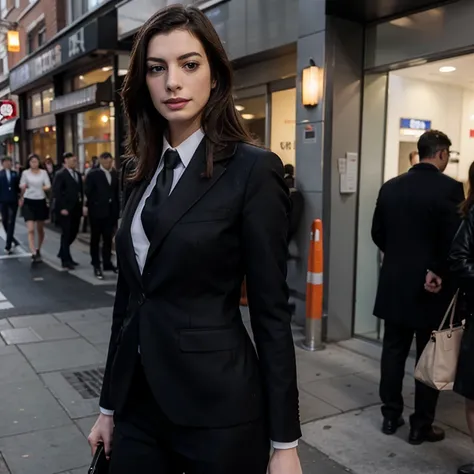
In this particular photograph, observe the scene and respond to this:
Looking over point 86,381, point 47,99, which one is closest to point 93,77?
point 47,99

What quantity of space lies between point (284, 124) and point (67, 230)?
15.0ft

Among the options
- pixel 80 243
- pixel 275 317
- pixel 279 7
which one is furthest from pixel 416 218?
pixel 80 243

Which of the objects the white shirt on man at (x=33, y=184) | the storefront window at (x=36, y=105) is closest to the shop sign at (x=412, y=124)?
the white shirt on man at (x=33, y=184)

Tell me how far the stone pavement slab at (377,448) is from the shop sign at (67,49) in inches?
378

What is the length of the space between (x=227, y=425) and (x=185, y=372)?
0.19 metres

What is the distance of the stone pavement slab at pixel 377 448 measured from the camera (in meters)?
3.68

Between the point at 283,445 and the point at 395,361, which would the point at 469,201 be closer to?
the point at 395,361

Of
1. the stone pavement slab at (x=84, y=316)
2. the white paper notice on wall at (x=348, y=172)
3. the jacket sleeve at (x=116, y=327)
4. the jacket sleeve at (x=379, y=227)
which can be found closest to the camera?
the jacket sleeve at (x=116, y=327)

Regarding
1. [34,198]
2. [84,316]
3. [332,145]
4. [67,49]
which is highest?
[67,49]

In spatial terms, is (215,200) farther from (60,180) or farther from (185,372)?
(60,180)

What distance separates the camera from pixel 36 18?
18797 mm

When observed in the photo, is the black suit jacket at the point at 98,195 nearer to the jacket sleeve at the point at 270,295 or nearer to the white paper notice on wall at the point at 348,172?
the white paper notice on wall at the point at 348,172

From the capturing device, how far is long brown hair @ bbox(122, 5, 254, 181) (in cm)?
170

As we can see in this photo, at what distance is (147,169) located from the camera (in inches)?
75.6
